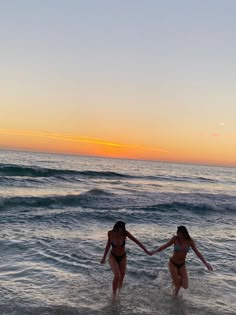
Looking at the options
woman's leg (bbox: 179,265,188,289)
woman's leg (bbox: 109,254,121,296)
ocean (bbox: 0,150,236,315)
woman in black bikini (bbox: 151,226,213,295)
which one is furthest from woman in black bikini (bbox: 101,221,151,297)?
woman's leg (bbox: 179,265,188,289)

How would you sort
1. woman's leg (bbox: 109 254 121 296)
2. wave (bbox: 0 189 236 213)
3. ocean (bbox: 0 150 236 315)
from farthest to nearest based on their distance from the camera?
wave (bbox: 0 189 236 213), woman's leg (bbox: 109 254 121 296), ocean (bbox: 0 150 236 315)

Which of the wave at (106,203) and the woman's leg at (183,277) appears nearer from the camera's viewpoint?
the woman's leg at (183,277)

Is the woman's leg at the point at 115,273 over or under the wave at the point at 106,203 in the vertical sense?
over

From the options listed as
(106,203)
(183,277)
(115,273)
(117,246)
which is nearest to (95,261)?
(115,273)

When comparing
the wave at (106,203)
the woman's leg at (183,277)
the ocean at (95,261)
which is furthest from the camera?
the wave at (106,203)

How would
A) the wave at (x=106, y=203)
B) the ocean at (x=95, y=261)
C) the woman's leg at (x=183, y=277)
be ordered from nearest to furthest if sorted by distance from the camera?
1. the ocean at (x=95, y=261)
2. the woman's leg at (x=183, y=277)
3. the wave at (x=106, y=203)

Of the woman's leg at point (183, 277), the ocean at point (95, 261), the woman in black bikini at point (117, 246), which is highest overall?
the woman in black bikini at point (117, 246)

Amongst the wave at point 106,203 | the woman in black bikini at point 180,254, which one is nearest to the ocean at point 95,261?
the wave at point 106,203

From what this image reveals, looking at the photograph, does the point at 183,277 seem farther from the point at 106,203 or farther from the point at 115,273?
the point at 106,203

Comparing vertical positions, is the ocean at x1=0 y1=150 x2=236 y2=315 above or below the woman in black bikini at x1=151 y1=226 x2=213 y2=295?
below

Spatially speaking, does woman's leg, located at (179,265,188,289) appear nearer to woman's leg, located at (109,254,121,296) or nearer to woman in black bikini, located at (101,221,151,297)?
woman in black bikini, located at (101,221,151,297)

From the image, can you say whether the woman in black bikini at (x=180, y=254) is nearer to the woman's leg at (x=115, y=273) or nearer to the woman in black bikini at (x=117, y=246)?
the woman in black bikini at (x=117, y=246)

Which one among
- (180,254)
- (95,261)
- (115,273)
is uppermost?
(180,254)

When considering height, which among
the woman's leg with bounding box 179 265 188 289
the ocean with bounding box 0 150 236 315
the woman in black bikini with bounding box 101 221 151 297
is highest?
the woman in black bikini with bounding box 101 221 151 297
